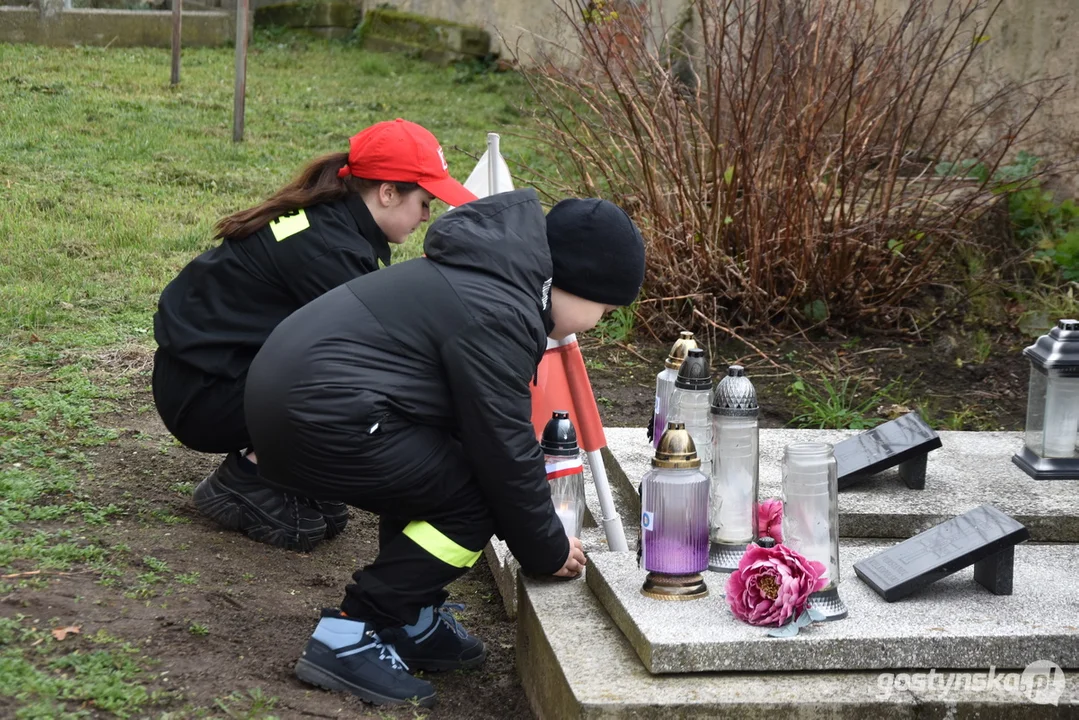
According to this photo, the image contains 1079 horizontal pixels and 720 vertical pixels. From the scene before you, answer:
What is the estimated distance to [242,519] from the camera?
373 cm

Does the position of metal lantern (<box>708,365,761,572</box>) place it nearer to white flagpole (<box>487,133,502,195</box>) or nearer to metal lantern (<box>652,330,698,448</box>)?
metal lantern (<box>652,330,698,448</box>)

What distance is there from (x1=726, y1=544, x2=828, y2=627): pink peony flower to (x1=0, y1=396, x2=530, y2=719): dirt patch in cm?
68

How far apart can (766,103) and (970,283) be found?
165 centimetres

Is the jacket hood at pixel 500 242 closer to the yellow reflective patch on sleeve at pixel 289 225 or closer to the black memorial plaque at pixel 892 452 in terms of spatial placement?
the yellow reflective patch on sleeve at pixel 289 225

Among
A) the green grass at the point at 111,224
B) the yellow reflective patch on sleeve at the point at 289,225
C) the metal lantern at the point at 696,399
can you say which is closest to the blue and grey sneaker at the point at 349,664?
the green grass at the point at 111,224

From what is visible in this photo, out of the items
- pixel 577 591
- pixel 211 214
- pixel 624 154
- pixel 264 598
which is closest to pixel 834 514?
pixel 577 591

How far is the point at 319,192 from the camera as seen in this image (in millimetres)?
3635

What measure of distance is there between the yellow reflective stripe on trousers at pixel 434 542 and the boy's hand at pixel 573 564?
393 millimetres

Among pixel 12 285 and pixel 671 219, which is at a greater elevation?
pixel 671 219

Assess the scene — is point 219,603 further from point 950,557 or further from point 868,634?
point 950,557

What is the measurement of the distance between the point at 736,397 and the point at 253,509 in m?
1.56

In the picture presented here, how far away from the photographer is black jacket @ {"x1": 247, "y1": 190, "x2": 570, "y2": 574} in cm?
271

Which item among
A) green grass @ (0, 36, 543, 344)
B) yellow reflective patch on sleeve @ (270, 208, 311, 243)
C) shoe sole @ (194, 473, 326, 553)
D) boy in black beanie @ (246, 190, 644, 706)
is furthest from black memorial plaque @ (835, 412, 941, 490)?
green grass @ (0, 36, 543, 344)

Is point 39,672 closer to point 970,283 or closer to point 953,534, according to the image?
point 953,534
